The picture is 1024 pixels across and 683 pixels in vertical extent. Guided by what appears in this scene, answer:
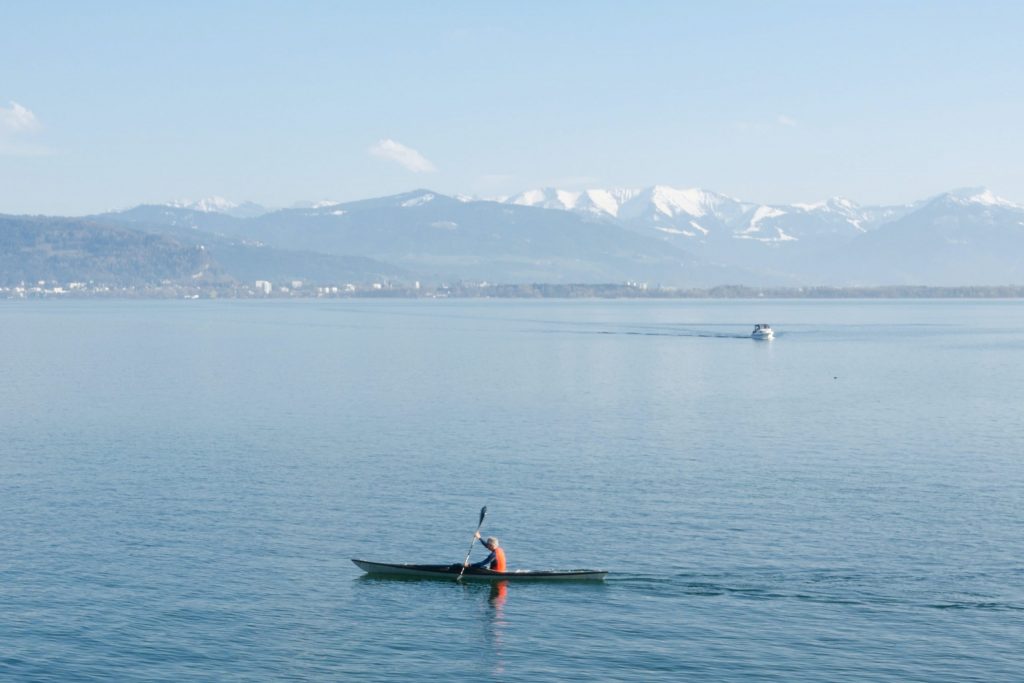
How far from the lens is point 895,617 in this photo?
46.4 m

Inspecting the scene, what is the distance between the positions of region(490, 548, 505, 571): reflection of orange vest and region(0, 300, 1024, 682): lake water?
3.58ft

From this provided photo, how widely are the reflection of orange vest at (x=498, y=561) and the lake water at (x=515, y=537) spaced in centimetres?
109

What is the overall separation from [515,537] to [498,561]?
694cm

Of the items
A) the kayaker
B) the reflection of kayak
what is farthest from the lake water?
the kayaker

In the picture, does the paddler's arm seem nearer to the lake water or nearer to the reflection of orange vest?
the reflection of orange vest

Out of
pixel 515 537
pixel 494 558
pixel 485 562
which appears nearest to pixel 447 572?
pixel 485 562

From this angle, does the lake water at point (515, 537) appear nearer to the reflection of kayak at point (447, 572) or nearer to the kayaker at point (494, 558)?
the reflection of kayak at point (447, 572)

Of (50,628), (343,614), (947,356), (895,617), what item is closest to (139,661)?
(50,628)

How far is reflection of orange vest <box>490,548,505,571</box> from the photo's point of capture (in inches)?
2019

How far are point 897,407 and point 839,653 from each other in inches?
2797

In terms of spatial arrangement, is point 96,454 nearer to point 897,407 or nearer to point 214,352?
point 897,407

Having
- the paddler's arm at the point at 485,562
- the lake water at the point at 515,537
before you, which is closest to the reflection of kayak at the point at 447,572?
the paddler's arm at the point at 485,562

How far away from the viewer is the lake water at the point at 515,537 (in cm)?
4319

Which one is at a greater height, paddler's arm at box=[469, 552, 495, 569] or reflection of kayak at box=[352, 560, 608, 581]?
paddler's arm at box=[469, 552, 495, 569]
